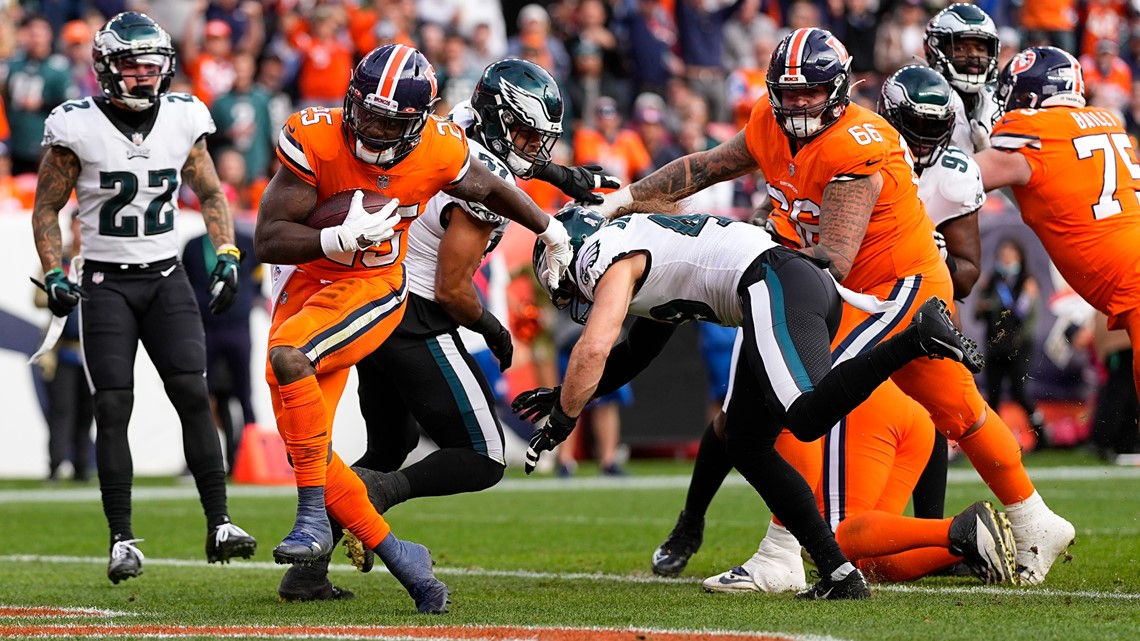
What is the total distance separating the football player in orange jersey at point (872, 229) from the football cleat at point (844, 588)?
2.61 ft

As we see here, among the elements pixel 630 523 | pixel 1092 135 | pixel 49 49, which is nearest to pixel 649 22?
pixel 49 49

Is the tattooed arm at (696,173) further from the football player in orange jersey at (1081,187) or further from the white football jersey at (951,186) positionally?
the football player in orange jersey at (1081,187)

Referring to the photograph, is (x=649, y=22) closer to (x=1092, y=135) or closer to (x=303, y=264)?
(x=1092, y=135)

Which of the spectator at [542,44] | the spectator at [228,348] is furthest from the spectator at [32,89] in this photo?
the spectator at [542,44]

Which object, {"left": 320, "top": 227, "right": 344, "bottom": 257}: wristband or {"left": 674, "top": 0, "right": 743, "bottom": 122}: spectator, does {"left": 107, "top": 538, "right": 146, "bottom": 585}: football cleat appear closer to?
{"left": 320, "top": 227, "right": 344, "bottom": 257}: wristband

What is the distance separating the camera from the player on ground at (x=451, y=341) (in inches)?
216

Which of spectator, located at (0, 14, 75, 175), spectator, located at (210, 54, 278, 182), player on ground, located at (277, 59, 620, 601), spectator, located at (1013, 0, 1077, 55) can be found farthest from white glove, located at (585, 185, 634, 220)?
spectator, located at (1013, 0, 1077, 55)

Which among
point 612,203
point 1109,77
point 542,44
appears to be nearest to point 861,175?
point 612,203

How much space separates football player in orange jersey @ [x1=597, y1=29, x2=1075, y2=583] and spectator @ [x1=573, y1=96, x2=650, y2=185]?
814 cm

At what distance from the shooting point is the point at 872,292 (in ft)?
18.7

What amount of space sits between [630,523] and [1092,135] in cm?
328

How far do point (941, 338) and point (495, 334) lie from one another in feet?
5.75

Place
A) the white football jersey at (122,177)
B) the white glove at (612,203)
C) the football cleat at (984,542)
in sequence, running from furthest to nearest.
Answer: the white football jersey at (122,177)
the white glove at (612,203)
the football cleat at (984,542)

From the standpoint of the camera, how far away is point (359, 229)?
4.94m
